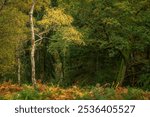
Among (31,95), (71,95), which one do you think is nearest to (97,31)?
(71,95)

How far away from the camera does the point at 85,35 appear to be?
30578 millimetres

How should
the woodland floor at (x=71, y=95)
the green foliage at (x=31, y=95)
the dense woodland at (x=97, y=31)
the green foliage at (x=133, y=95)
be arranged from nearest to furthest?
the green foliage at (x=31, y=95) < the woodland floor at (x=71, y=95) < the green foliage at (x=133, y=95) < the dense woodland at (x=97, y=31)

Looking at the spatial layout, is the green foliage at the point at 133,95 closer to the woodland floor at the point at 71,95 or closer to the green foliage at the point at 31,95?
the woodland floor at the point at 71,95

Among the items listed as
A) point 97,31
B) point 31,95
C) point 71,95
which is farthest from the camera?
point 97,31

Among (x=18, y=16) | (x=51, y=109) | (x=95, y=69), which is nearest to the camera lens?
(x=51, y=109)

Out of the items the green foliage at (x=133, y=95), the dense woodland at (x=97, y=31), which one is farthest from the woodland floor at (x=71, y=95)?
the dense woodland at (x=97, y=31)

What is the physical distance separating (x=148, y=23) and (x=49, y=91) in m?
12.0

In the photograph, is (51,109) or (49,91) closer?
(51,109)

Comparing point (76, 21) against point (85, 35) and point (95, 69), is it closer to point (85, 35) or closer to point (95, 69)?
point (85, 35)

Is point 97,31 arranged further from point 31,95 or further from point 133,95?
point 31,95

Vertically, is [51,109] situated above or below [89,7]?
below

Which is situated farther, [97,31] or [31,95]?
[97,31]

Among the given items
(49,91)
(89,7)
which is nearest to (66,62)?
(89,7)

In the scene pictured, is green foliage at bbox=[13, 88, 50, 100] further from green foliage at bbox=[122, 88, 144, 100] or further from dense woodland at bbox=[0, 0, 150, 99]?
dense woodland at bbox=[0, 0, 150, 99]
